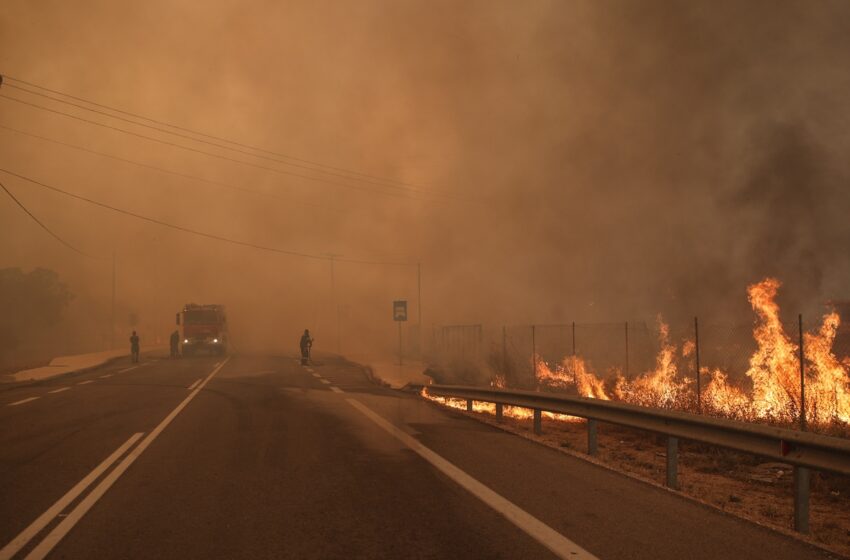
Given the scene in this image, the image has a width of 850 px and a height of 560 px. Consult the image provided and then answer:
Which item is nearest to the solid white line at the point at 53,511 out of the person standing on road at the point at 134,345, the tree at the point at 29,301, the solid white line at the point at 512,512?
the solid white line at the point at 512,512

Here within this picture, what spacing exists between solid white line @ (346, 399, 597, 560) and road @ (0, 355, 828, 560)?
19mm

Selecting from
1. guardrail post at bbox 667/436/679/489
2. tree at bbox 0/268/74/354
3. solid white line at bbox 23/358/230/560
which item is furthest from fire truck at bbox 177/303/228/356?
tree at bbox 0/268/74/354

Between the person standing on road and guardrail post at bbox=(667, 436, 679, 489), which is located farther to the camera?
the person standing on road

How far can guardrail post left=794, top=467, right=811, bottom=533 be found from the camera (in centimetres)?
514

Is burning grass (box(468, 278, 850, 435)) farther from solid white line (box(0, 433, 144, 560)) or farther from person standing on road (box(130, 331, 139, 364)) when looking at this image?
person standing on road (box(130, 331, 139, 364))

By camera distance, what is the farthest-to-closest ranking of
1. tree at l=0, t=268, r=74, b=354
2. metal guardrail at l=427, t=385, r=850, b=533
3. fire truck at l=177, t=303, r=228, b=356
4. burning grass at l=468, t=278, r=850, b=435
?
tree at l=0, t=268, r=74, b=354 < fire truck at l=177, t=303, r=228, b=356 < burning grass at l=468, t=278, r=850, b=435 < metal guardrail at l=427, t=385, r=850, b=533

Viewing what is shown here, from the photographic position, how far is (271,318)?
76938 millimetres

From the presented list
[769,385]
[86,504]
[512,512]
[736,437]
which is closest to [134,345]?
[769,385]

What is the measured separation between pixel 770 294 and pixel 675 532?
47.9 ft

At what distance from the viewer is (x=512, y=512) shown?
17.0ft

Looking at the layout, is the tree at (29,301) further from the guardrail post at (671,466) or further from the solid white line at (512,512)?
the guardrail post at (671,466)

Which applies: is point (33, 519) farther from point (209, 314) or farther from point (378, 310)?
point (378, 310)

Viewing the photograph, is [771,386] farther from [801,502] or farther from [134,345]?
[134,345]

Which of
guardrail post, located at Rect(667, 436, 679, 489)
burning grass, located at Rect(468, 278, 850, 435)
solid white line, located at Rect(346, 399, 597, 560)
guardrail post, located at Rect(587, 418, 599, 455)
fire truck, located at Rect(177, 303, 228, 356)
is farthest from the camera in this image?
fire truck, located at Rect(177, 303, 228, 356)
